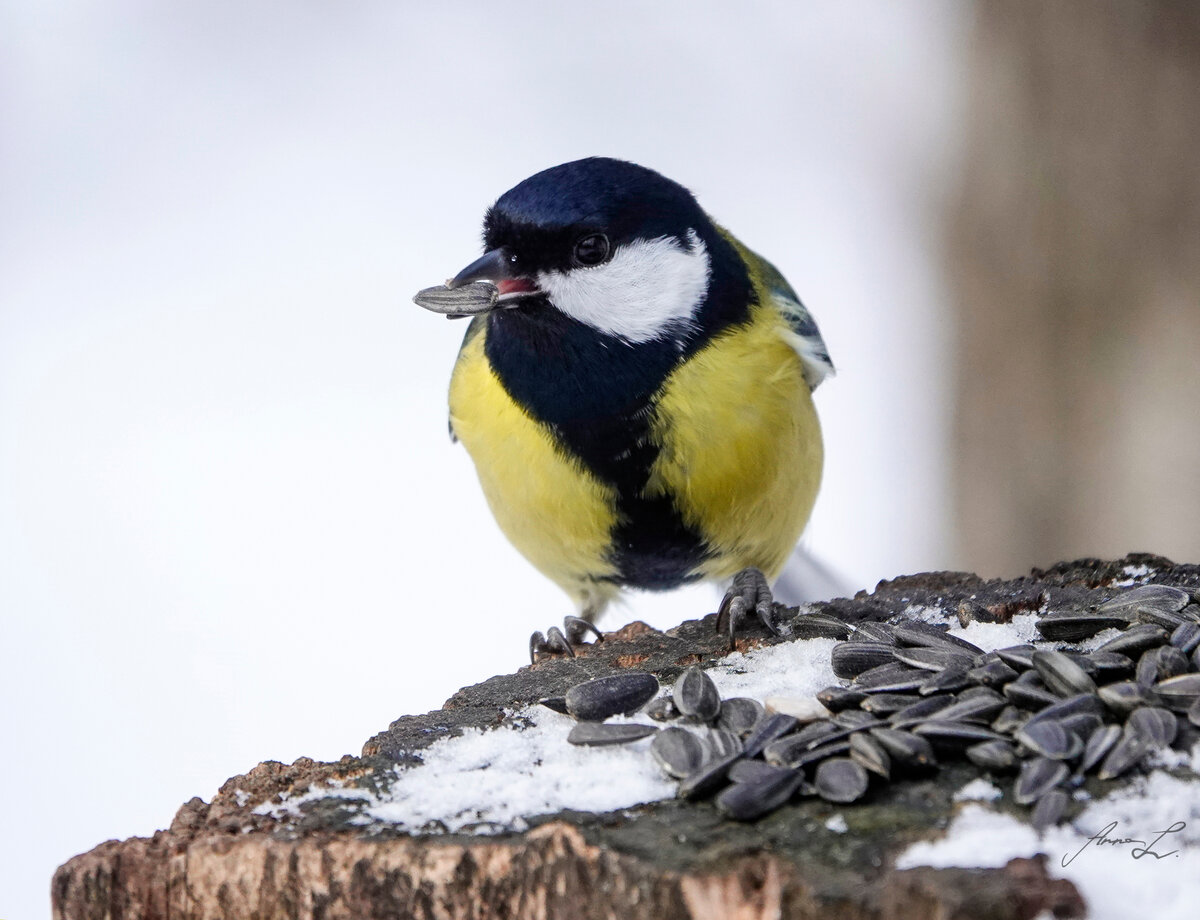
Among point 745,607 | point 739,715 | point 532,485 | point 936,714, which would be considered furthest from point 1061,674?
point 532,485

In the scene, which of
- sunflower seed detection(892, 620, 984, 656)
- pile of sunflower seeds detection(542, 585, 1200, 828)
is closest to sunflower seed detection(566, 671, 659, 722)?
pile of sunflower seeds detection(542, 585, 1200, 828)

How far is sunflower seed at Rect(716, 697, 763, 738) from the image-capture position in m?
1.47

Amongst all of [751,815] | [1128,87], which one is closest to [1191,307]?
[1128,87]

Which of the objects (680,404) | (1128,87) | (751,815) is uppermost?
(1128,87)

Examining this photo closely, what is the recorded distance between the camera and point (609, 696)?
62.8 inches

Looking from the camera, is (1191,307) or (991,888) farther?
(1191,307)

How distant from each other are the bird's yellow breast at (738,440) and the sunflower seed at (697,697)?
500 mm

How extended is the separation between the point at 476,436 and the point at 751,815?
43.5 inches

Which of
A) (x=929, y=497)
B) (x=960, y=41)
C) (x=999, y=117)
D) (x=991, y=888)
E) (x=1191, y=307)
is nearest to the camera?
(x=991, y=888)

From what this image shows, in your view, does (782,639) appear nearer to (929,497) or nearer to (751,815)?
(751,815)

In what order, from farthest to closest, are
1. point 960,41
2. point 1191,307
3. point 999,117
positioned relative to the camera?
point 960,41 < point 999,117 < point 1191,307

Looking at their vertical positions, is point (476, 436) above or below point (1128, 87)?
below

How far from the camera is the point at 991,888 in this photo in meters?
0.99

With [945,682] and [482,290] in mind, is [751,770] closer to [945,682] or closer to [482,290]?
[945,682]
